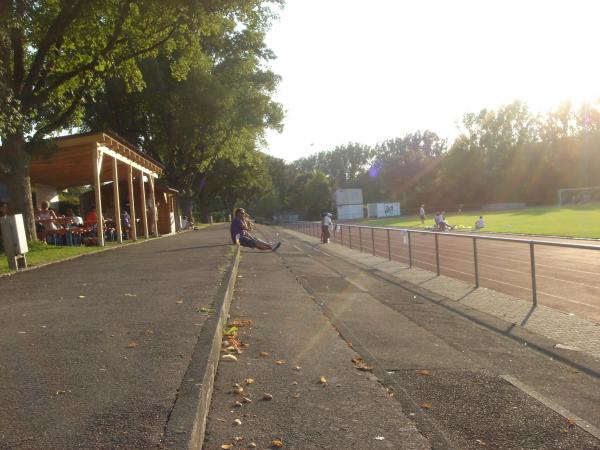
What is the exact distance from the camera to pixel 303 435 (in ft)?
12.9

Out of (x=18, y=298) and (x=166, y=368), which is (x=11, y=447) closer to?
(x=166, y=368)

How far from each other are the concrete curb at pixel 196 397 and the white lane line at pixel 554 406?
2.59 meters

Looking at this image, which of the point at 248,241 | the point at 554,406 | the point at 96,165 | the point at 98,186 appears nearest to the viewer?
the point at 554,406

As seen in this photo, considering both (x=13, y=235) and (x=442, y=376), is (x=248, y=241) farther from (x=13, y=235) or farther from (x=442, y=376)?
(x=442, y=376)

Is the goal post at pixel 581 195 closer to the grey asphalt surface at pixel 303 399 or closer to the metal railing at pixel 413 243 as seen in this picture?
the metal railing at pixel 413 243

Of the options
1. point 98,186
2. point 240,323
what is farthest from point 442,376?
point 98,186

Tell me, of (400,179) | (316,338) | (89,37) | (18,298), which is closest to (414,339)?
(316,338)

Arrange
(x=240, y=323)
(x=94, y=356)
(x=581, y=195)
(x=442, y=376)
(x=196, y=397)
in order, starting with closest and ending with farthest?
(x=196, y=397)
(x=94, y=356)
(x=442, y=376)
(x=240, y=323)
(x=581, y=195)

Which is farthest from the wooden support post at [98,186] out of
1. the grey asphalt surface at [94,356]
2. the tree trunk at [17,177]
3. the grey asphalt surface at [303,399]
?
the grey asphalt surface at [303,399]

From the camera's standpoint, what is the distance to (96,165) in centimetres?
1992

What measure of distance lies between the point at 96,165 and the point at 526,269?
14944 millimetres

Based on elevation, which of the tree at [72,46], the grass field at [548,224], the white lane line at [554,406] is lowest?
the grass field at [548,224]

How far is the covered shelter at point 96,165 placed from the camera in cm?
1958

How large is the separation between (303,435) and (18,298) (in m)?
6.06
